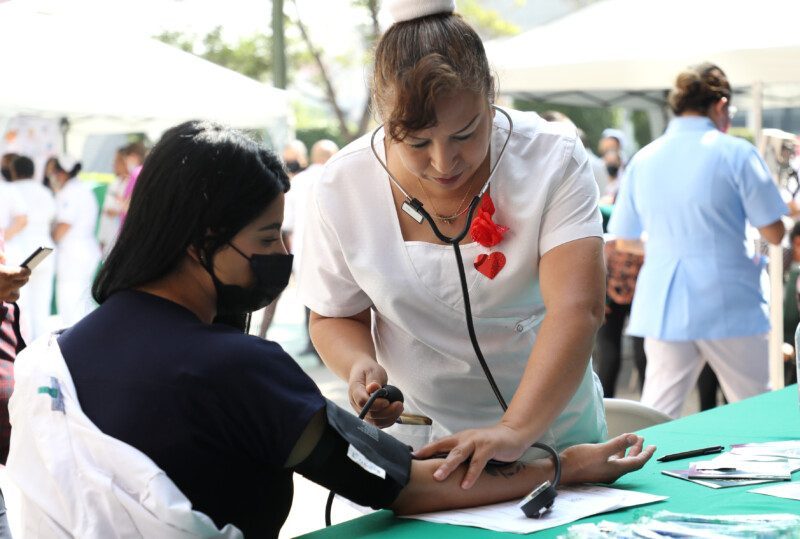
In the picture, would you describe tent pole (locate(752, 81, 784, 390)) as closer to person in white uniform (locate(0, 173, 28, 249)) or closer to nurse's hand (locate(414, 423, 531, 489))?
nurse's hand (locate(414, 423, 531, 489))

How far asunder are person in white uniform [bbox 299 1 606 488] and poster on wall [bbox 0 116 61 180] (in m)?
6.00

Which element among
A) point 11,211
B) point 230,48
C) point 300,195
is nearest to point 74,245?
point 11,211

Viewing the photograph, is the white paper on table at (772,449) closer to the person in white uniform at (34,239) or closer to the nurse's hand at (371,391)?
the nurse's hand at (371,391)

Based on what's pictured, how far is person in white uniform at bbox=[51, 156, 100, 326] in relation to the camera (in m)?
7.58

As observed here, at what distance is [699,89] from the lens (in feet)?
13.1

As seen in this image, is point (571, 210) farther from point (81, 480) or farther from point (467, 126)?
point (81, 480)

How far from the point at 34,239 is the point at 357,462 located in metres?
6.27

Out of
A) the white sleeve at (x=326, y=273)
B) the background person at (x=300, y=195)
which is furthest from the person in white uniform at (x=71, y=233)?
the white sleeve at (x=326, y=273)

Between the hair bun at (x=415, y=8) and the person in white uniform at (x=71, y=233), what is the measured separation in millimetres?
6224

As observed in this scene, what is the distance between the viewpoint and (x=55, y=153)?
7699mm

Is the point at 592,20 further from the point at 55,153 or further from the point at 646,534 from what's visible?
the point at 646,534

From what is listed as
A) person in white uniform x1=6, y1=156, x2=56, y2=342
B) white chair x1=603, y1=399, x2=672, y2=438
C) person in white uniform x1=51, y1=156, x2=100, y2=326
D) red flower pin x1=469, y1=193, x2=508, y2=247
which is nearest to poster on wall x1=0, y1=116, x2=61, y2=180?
person in white uniform x1=51, y1=156, x2=100, y2=326

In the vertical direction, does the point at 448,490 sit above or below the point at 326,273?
below

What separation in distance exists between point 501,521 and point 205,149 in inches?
26.0
